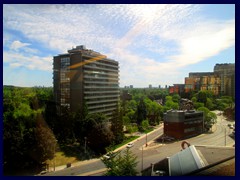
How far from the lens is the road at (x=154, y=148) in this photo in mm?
5653

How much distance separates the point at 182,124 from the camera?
780cm

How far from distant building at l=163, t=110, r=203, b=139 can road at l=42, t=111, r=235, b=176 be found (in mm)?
268

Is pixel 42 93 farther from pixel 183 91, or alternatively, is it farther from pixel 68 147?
pixel 183 91

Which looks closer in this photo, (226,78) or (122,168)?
(122,168)

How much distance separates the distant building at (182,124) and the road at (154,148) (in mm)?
268

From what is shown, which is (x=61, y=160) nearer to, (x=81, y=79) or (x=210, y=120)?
(x=81, y=79)

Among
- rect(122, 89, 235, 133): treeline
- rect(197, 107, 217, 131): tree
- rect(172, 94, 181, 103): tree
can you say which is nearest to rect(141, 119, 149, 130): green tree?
rect(122, 89, 235, 133): treeline

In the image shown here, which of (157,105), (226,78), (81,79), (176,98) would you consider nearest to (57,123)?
(81,79)

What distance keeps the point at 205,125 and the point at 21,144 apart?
6035 millimetres

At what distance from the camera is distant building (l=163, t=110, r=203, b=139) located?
7.77 metres

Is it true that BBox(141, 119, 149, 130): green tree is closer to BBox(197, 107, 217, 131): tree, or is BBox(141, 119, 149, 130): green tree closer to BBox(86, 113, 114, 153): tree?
BBox(197, 107, 217, 131): tree

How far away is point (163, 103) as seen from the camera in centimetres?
960

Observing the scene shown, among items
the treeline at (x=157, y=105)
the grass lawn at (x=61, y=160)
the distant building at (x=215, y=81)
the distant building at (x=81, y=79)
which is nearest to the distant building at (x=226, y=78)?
the distant building at (x=215, y=81)

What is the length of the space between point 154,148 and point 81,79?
4699 mm
